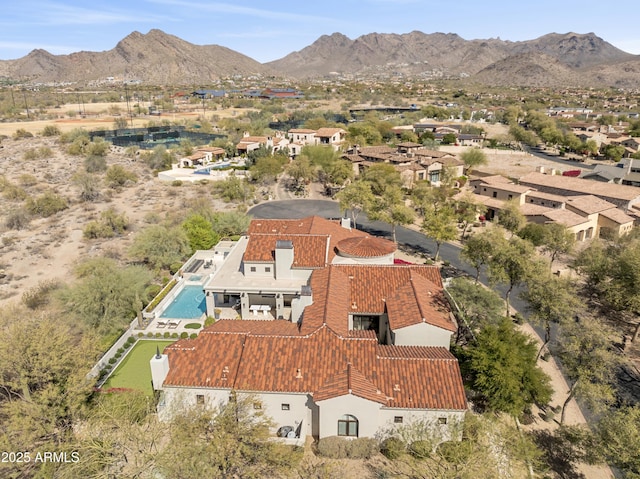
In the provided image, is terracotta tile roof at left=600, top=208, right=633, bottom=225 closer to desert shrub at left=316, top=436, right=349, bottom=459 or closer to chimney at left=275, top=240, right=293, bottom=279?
chimney at left=275, top=240, right=293, bottom=279

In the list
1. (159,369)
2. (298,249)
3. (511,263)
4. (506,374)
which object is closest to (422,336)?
(506,374)

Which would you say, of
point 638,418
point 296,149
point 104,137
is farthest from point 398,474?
point 104,137

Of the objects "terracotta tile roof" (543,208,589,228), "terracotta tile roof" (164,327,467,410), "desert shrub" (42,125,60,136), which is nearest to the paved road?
"terracotta tile roof" (543,208,589,228)

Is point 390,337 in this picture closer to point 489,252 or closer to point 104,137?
point 489,252

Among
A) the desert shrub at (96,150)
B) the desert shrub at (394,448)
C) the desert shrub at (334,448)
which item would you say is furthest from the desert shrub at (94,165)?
the desert shrub at (394,448)

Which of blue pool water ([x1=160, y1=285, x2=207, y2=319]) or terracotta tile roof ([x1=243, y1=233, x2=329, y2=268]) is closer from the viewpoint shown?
terracotta tile roof ([x1=243, y1=233, x2=329, y2=268])

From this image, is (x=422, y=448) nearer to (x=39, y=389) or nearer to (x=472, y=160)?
(x=39, y=389)

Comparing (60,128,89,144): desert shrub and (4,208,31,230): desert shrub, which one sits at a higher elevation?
(60,128,89,144): desert shrub
